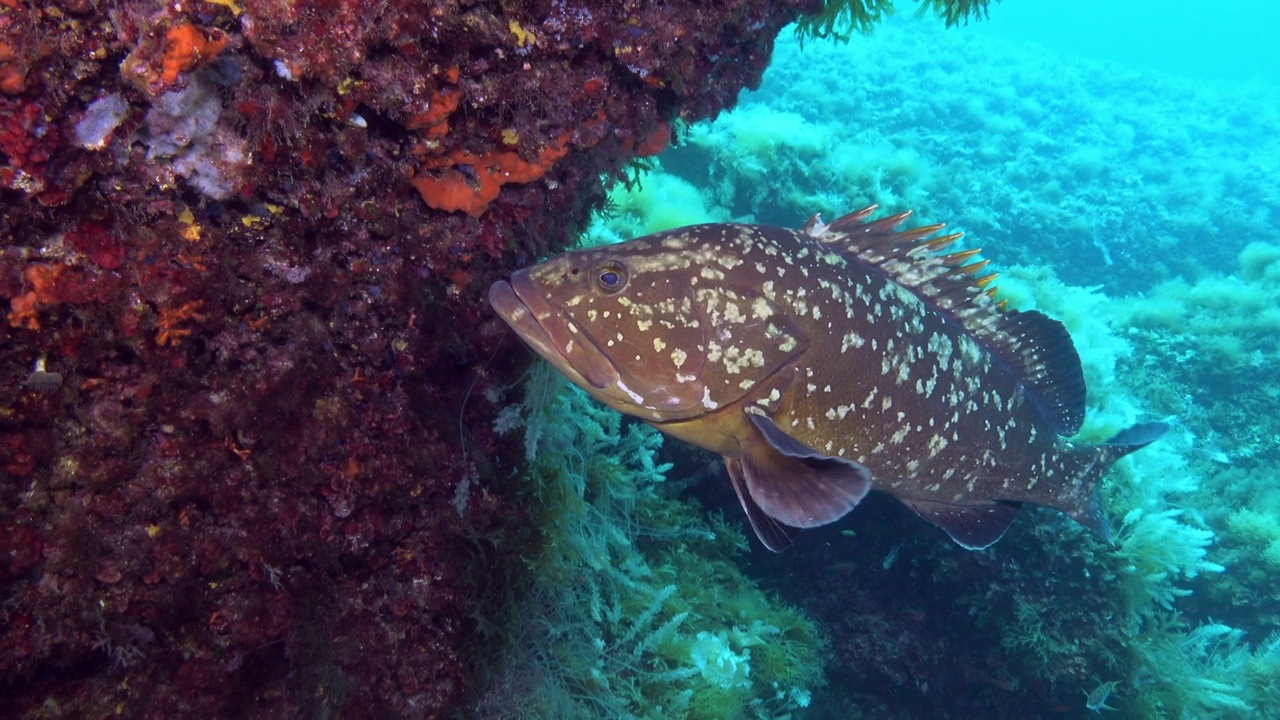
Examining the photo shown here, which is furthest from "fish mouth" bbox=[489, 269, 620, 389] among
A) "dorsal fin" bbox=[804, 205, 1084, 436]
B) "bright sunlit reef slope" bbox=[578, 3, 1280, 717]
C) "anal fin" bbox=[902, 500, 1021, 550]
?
"anal fin" bbox=[902, 500, 1021, 550]

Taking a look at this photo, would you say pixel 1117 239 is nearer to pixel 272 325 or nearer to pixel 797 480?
pixel 797 480

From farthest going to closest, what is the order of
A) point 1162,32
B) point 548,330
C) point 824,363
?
point 1162,32, point 824,363, point 548,330

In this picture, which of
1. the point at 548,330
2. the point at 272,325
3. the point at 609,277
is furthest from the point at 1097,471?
the point at 272,325

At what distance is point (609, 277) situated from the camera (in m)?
3.03

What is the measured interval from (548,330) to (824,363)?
5.16 ft

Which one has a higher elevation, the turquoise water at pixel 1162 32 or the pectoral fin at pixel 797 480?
the turquoise water at pixel 1162 32

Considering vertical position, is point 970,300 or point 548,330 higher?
point 970,300

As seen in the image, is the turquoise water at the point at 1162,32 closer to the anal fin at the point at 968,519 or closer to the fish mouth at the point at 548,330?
the anal fin at the point at 968,519

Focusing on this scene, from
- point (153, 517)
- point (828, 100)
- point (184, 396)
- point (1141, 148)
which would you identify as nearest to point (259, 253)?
point (184, 396)

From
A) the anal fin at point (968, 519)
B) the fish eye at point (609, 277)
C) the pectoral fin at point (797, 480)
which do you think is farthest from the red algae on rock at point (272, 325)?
the anal fin at point (968, 519)

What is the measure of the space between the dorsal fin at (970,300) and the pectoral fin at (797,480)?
1432 mm

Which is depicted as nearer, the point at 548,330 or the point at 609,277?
the point at 548,330

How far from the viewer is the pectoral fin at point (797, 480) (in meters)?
2.74

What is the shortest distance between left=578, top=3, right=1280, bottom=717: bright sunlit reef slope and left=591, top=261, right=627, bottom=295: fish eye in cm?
162
